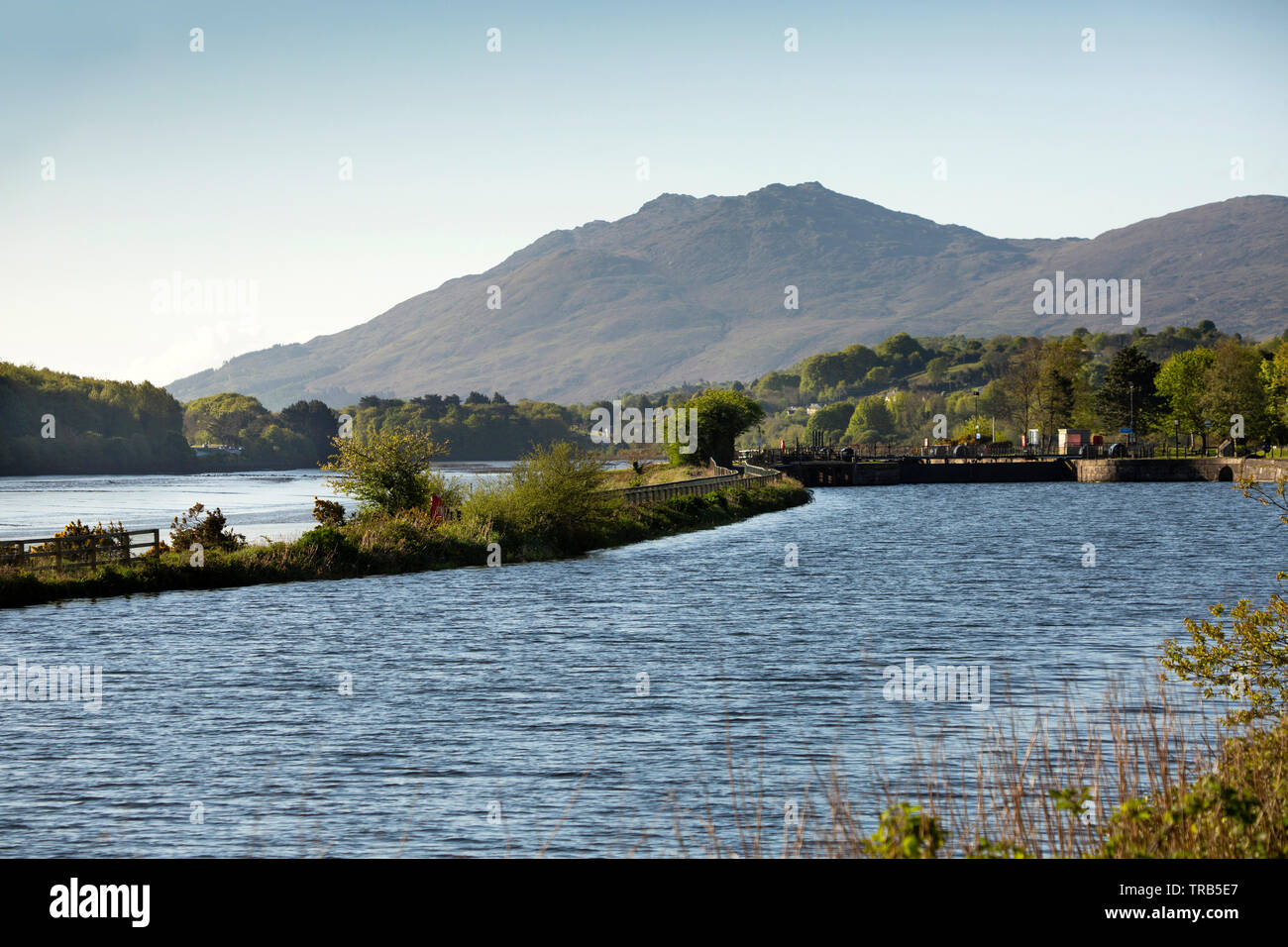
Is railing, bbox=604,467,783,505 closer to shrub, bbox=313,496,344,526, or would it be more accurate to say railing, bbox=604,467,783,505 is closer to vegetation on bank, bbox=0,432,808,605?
vegetation on bank, bbox=0,432,808,605

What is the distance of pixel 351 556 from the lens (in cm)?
6394

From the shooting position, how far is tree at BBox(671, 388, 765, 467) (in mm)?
153538

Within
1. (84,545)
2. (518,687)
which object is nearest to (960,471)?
(84,545)

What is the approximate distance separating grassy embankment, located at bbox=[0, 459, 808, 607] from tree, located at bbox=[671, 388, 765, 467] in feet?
208

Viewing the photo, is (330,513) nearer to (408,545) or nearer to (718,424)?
(408,545)

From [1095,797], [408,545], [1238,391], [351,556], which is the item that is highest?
[1238,391]

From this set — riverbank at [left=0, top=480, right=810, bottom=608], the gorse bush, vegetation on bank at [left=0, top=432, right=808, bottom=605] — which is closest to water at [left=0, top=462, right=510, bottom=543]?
vegetation on bank at [left=0, top=432, right=808, bottom=605]

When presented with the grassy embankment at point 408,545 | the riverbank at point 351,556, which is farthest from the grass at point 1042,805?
the grassy embankment at point 408,545

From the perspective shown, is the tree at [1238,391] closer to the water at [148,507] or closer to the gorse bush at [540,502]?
the water at [148,507]

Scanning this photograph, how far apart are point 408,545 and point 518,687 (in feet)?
118

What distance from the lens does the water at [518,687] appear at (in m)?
19.0

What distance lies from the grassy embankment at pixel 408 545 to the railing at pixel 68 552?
11.5 inches

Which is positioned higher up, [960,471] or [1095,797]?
[1095,797]
